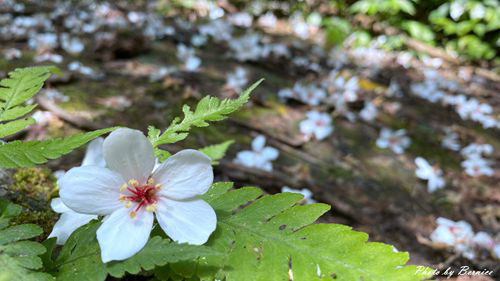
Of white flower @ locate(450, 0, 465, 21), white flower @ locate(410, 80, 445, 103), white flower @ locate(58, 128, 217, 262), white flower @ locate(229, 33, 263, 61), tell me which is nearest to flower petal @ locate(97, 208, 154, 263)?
white flower @ locate(58, 128, 217, 262)

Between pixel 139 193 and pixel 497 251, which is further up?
pixel 139 193

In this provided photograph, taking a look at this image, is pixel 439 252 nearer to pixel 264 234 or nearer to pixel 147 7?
pixel 264 234

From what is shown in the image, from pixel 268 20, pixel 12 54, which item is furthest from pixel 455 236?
pixel 268 20

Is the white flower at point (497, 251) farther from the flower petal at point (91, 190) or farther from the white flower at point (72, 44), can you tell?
the white flower at point (72, 44)

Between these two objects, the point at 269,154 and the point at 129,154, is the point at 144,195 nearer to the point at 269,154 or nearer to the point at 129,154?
the point at 129,154

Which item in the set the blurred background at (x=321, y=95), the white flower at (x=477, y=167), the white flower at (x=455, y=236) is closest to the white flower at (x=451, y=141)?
the blurred background at (x=321, y=95)

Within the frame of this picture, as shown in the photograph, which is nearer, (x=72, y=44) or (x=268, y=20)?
(x=72, y=44)

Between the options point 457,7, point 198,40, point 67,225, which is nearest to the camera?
point 67,225
